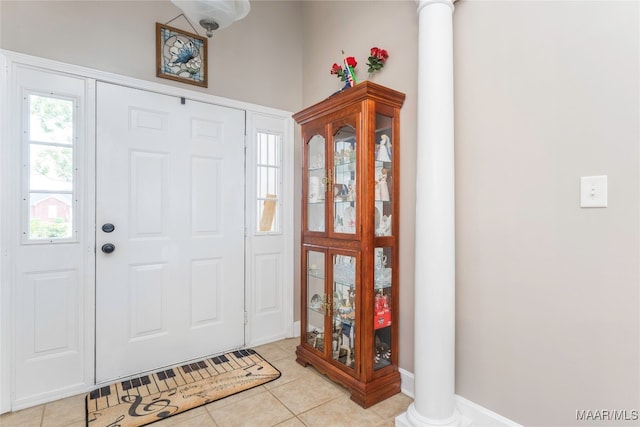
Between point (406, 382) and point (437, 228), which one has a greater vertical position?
point (437, 228)

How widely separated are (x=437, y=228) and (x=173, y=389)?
197 centimetres

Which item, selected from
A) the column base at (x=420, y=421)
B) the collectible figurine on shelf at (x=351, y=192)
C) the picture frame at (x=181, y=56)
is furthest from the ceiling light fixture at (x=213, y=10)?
the column base at (x=420, y=421)

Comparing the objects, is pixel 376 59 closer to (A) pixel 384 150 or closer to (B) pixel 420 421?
(A) pixel 384 150

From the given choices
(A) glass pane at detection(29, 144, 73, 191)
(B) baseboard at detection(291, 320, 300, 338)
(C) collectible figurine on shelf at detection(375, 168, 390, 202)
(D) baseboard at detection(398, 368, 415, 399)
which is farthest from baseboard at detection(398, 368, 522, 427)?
(A) glass pane at detection(29, 144, 73, 191)

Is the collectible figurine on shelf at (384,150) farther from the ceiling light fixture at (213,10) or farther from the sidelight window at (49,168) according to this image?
the sidelight window at (49,168)

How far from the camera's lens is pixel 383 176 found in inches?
82.7

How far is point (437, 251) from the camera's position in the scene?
168 cm

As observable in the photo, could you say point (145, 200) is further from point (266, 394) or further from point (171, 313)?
point (266, 394)

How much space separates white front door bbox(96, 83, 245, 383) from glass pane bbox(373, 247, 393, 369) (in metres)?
1.25

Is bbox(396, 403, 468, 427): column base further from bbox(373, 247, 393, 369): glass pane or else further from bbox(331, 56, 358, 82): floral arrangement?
bbox(331, 56, 358, 82): floral arrangement

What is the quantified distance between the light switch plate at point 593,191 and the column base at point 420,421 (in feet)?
3.98

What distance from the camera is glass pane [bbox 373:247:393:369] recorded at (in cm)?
205

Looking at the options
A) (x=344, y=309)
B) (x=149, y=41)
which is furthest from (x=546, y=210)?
(x=149, y=41)

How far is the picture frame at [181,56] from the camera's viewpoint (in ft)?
7.85
